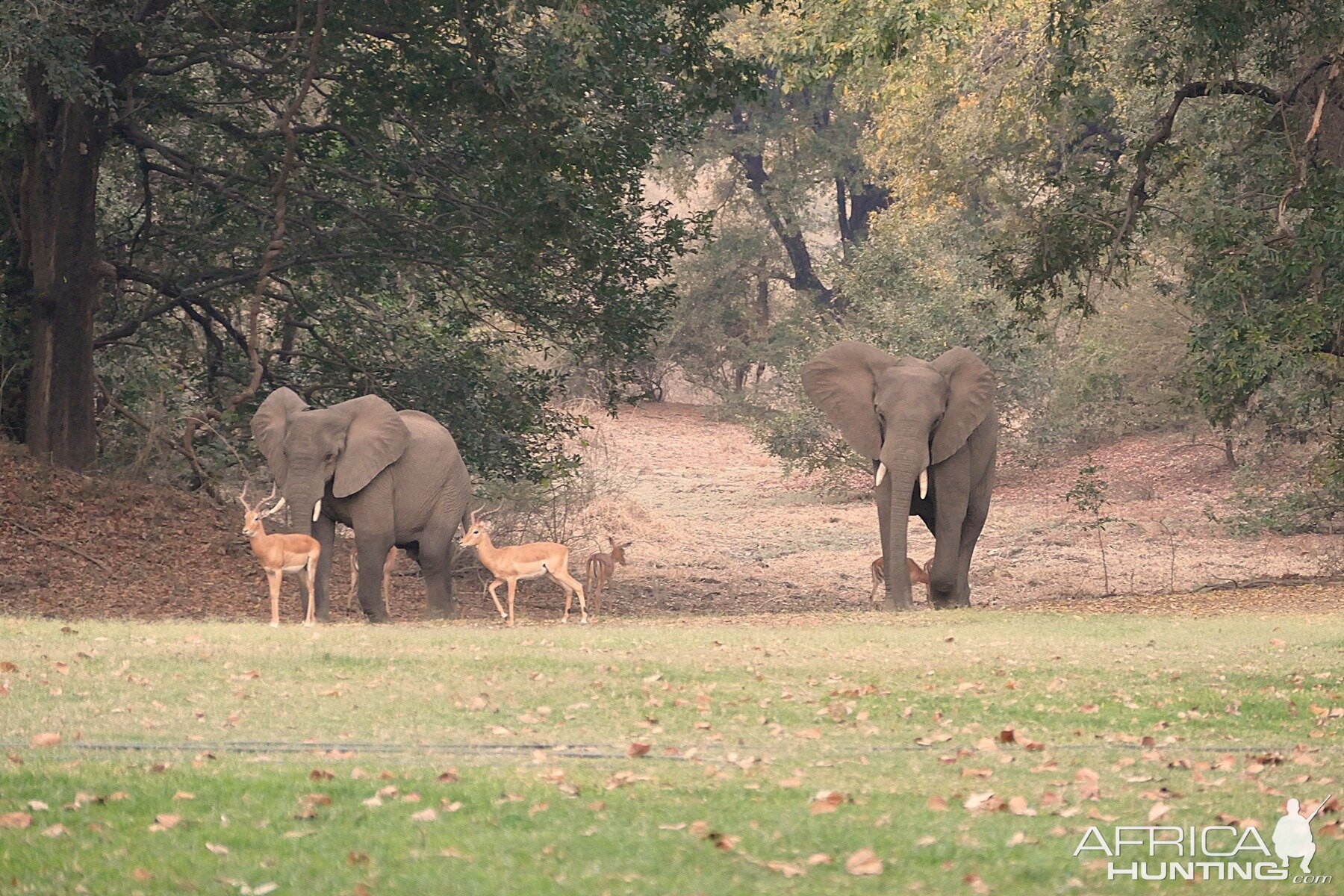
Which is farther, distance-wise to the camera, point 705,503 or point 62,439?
point 705,503

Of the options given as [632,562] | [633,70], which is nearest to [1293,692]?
[633,70]

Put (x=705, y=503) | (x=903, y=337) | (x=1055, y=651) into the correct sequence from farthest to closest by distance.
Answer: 1. (x=705, y=503)
2. (x=903, y=337)
3. (x=1055, y=651)

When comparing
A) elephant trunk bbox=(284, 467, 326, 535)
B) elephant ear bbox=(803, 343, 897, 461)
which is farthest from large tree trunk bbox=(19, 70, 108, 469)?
elephant ear bbox=(803, 343, 897, 461)

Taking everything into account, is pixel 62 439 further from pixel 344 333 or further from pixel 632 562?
pixel 632 562

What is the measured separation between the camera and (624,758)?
9453mm

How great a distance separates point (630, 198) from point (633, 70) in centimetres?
258

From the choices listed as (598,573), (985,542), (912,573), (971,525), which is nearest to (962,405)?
(971,525)

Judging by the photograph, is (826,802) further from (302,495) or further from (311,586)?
(302,495)

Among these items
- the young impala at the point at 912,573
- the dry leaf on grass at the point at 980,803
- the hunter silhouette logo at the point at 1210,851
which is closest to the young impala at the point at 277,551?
the young impala at the point at 912,573

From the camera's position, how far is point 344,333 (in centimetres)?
2556

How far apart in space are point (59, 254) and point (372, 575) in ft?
22.8

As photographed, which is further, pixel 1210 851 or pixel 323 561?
pixel 323 561

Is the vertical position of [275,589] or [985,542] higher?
[275,589]

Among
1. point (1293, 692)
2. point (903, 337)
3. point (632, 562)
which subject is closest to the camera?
point (1293, 692)
